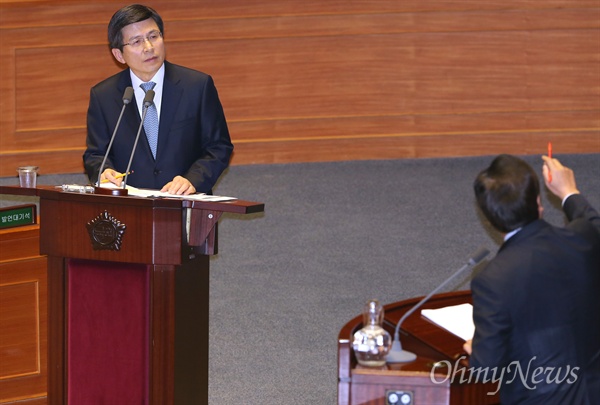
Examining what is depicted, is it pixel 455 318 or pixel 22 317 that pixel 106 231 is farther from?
pixel 455 318

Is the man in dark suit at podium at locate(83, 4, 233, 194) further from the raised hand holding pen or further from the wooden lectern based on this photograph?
the raised hand holding pen

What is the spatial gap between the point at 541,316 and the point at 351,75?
5463 millimetres

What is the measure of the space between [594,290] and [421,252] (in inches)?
143

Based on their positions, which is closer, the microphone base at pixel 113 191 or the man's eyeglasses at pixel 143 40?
the microphone base at pixel 113 191

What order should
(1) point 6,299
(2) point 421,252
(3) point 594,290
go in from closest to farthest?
1. (3) point 594,290
2. (1) point 6,299
3. (2) point 421,252

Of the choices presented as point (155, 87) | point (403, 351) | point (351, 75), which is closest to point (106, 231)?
point (155, 87)

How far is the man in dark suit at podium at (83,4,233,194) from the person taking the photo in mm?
4109

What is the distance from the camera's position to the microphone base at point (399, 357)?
2.96 meters

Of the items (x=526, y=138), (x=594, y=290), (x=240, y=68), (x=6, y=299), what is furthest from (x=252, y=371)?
(x=526, y=138)

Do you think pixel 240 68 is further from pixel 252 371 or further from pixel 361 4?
pixel 252 371

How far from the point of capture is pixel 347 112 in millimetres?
8172

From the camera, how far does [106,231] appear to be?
3641 millimetres

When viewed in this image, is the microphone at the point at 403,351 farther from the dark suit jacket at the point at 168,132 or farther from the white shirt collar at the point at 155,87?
the white shirt collar at the point at 155,87

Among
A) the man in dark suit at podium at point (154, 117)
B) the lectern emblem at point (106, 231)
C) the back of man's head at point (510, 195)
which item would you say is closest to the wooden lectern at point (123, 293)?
the lectern emblem at point (106, 231)
